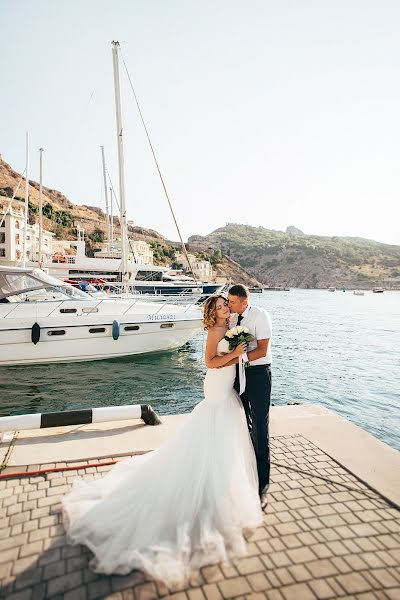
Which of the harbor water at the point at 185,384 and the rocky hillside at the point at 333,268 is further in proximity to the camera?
the rocky hillside at the point at 333,268

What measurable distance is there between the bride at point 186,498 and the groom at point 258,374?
7.3 inches

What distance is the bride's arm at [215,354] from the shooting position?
3.64 metres

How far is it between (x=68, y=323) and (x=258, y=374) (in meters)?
10.8

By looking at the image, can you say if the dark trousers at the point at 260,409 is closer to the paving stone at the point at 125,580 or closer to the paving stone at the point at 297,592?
the paving stone at the point at 297,592

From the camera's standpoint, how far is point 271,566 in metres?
2.94

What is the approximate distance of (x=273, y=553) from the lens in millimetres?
3084

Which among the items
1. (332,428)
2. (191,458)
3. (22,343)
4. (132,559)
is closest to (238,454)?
(191,458)

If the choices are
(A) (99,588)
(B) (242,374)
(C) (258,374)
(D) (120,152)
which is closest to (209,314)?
(B) (242,374)

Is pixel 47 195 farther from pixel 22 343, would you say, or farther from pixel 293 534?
pixel 293 534

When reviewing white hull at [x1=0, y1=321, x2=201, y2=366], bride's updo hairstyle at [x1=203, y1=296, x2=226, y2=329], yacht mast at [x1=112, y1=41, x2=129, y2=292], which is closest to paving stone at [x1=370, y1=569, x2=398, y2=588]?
bride's updo hairstyle at [x1=203, y1=296, x2=226, y2=329]

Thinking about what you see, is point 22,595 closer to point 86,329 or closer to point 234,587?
point 234,587

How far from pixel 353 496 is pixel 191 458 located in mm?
1909

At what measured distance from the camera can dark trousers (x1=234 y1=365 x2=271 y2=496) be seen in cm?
394

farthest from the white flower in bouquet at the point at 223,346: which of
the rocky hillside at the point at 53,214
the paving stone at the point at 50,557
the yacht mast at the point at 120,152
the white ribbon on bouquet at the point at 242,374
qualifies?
the rocky hillside at the point at 53,214
